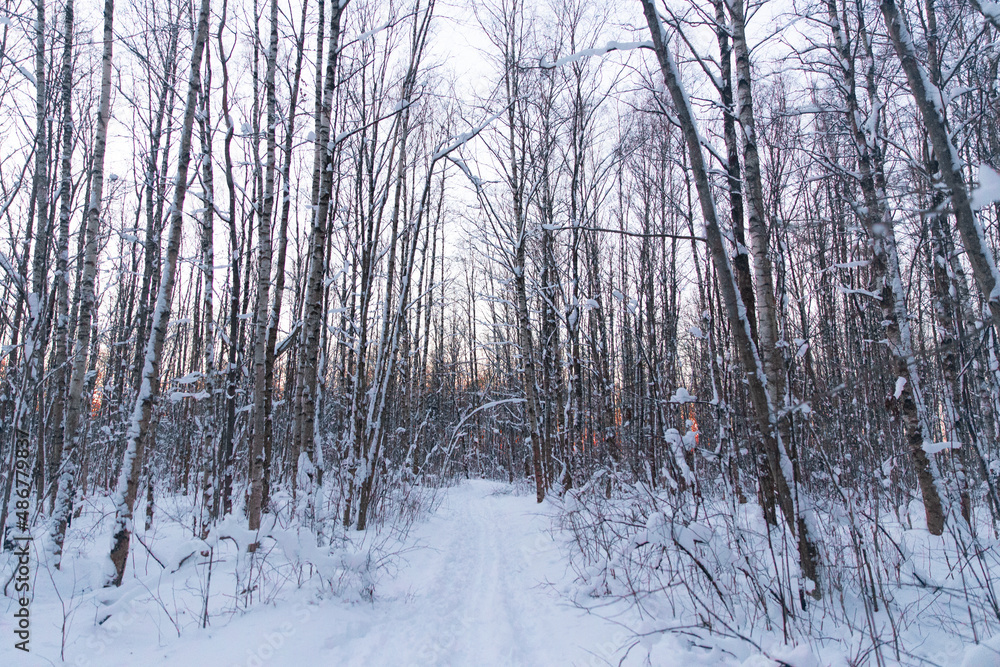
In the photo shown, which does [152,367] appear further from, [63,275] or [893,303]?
[893,303]

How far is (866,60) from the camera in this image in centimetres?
602

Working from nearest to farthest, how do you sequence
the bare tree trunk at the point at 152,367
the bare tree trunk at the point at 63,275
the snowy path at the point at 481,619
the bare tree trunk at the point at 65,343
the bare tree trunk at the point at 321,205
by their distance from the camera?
the snowy path at the point at 481,619 → the bare tree trunk at the point at 152,367 → the bare tree trunk at the point at 65,343 → the bare tree trunk at the point at 63,275 → the bare tree trunk at the point at 321,205

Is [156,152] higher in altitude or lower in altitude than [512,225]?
higher

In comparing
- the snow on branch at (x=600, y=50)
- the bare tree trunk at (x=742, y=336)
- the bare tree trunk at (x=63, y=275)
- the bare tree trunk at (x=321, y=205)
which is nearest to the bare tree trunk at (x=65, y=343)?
the bare tree trunk at (x=63, y=275)

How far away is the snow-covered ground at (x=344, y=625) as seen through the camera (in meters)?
2.52

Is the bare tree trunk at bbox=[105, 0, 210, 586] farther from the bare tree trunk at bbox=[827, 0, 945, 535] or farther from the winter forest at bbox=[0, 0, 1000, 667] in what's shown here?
the bare tree trunk at bbox=[827, 0, 945, 535]

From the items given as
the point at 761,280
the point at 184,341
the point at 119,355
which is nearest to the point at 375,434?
the point at 761,280

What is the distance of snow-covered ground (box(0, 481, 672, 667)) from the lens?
8.25ft

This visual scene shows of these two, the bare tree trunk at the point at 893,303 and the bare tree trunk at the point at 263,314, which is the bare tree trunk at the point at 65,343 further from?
the bare tree trunk at the point at 893,303

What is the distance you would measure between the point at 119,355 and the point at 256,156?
17.3ft

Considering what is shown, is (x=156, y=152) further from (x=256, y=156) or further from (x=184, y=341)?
(x=184, y=341)

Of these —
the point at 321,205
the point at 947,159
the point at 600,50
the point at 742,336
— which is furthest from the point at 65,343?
the point at 947,159

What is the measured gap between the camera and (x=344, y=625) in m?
2.99

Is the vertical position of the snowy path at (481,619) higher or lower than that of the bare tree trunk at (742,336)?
lower
